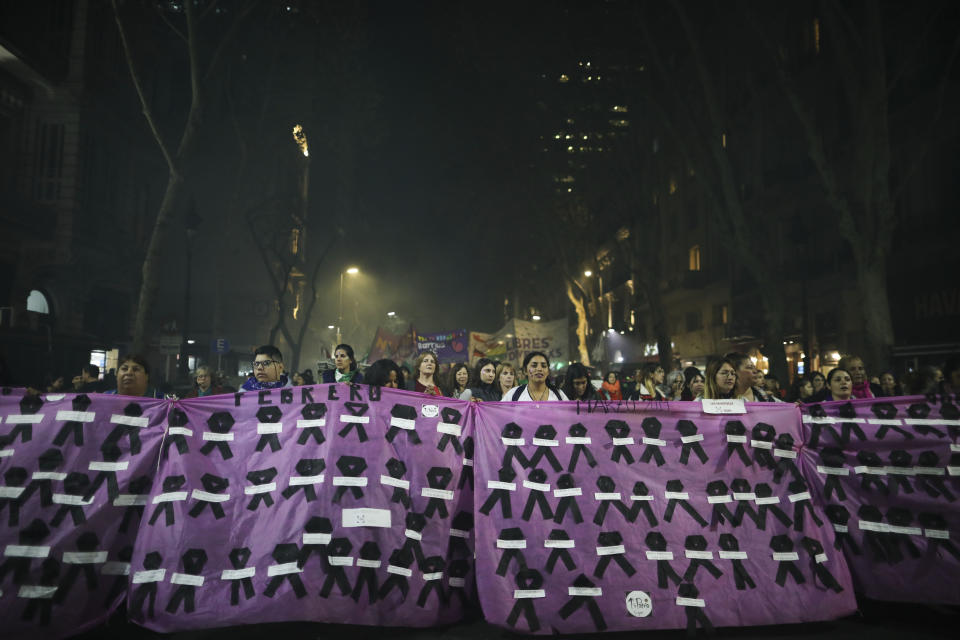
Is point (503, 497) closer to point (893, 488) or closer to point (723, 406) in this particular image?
point (723, 406)

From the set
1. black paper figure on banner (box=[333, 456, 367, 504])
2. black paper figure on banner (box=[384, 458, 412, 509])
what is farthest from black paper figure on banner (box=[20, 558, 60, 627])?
black paper figure on banner (box=[384, 458, 412, 509])

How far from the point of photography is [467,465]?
5078 millimetres

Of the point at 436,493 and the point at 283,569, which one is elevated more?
the point at 436,493

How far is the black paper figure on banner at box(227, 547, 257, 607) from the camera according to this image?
450 cm

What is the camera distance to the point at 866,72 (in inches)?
476

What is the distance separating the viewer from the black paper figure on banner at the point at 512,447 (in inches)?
197

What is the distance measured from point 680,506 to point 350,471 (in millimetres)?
2569

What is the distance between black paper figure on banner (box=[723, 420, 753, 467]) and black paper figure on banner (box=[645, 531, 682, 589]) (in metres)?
0.89

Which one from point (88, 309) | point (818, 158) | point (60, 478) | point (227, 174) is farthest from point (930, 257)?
point (227, 174)

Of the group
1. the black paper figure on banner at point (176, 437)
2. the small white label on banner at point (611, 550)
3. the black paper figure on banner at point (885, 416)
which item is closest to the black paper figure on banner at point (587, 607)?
the small white label on banner at point (611, 550)

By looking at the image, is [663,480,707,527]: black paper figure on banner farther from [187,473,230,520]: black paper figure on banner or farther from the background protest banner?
the background protest banner

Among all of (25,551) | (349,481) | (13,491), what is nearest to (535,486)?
(349,481)

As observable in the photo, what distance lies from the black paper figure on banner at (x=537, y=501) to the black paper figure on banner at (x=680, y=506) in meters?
0.92

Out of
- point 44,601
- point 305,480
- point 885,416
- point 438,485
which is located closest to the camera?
point 44,601
